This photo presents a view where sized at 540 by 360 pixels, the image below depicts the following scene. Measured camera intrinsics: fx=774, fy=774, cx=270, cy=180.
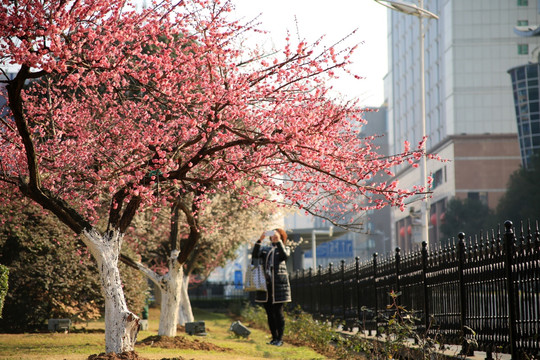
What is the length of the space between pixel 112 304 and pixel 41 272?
251 inches

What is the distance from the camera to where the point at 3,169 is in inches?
403

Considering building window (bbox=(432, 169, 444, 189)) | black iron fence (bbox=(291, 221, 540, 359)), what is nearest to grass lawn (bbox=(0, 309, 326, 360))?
black iron fence (bbox=(291, 221, 540, 359))

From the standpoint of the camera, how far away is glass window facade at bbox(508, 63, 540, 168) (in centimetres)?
7025

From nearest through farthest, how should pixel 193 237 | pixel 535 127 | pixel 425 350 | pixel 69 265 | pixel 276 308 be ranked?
pixel 425 350 → pixel 276 308 → pixel 193 237 → pixel 69 265 → pixel 535 127

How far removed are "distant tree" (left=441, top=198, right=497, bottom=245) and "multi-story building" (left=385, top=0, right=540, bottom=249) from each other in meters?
4.42

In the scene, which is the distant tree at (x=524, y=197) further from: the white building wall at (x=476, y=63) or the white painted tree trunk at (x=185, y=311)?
the white painted tree trunk at (x=185, y=311)

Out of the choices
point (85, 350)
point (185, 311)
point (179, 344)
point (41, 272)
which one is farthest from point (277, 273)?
point (185, 311)

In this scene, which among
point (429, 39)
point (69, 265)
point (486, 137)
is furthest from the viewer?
point (429, 39)

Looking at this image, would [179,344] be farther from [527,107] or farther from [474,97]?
[474,97]

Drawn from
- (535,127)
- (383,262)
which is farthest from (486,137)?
(383,262)

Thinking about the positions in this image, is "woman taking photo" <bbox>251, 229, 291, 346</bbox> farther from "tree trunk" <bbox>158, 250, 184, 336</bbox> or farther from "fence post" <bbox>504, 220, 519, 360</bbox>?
"fence post" <bbox>504, 220, 519, 360</bbox>

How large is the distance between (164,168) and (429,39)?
3447 inches

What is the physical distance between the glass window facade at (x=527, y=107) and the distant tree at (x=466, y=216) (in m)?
6.81

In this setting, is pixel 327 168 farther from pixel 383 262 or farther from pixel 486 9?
pixel 486 9
